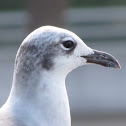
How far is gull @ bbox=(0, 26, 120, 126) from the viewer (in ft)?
12.2

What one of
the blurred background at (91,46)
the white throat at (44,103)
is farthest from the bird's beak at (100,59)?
the blurred background at (91,46)

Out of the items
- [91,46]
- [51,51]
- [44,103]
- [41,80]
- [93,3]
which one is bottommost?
[44,103]

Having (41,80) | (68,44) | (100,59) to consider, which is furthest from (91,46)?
(41,80)

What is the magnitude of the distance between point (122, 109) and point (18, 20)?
292 centimetres

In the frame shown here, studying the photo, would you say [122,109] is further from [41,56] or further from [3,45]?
[41,56]

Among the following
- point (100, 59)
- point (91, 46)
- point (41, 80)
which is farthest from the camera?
point (91, 46)

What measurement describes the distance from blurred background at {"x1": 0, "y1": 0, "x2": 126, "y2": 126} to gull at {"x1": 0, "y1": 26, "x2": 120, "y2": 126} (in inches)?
244

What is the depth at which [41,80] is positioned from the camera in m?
3.75

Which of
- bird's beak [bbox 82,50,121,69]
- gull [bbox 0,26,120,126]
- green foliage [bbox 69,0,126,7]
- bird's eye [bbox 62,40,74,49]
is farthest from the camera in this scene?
green foliage [bbox 69,0,126,7]

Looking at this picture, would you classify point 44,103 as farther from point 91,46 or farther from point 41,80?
point 91,46

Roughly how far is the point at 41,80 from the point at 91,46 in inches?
317

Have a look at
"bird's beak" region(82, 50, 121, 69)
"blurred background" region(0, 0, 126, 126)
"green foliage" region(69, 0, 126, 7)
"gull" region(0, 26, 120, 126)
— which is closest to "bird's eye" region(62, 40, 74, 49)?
"gull" region(0, 26, 120, 126)

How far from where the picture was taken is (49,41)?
375cm

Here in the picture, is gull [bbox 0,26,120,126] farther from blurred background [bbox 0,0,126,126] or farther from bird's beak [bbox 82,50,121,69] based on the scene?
blurred background [bbox 0,0,126,126]
